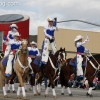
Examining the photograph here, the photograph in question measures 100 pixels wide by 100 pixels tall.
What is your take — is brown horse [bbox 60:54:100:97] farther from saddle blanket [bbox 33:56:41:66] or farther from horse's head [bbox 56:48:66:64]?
horse's head [bbox 56:48:66:64]

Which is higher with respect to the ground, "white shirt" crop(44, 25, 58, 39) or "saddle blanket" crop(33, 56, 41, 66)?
"white shirt" crop(44, 25, 58, 39)

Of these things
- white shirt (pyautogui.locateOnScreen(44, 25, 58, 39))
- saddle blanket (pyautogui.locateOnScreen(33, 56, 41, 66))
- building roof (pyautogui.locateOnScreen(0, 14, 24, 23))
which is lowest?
saddle blanket (pyautogui.locateOnScreen(33, 56, 41, 66))

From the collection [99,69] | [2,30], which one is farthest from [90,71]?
[2,30]

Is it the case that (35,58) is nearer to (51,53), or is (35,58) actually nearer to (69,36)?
(51,53)

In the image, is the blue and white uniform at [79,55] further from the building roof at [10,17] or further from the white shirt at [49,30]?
the building roof at [10,17]

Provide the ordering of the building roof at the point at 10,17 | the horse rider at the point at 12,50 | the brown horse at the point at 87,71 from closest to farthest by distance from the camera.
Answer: the horse rider at the point at 12,50
the brown horse at the point at 87,71
the building roof at the point at 10,17

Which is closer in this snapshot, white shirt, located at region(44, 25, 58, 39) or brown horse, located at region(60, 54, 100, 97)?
white shirt, located at region(44, 25, 58, 39)

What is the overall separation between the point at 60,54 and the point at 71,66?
8.48 ft

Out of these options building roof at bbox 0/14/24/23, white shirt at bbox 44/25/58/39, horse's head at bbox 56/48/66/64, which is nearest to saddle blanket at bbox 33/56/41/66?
white shirt at bbox 44/25/58/39

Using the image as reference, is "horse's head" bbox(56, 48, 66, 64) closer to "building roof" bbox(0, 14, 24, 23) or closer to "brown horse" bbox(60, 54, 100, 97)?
"brown horse" bbox(60, 54, 100, 97)

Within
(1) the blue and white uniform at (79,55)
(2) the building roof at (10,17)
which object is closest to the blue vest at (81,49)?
(1) the blue and white uniform at (79,55)

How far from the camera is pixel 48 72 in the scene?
17.0 metres

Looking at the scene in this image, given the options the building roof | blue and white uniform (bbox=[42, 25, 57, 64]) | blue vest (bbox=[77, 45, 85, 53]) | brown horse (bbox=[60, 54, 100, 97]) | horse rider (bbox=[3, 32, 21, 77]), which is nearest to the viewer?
horse rider (bbox=[3, 32, 21, 77])

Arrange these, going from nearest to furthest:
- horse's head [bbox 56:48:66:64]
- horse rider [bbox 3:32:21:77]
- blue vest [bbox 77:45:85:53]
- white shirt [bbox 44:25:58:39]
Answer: horse's head [bbox 56:48:66:64] < horse rider [bbox 3:32:21:77] < white shirt [bbox 44:25:58:39] < blue vest [bbox 77:45:85:53]
